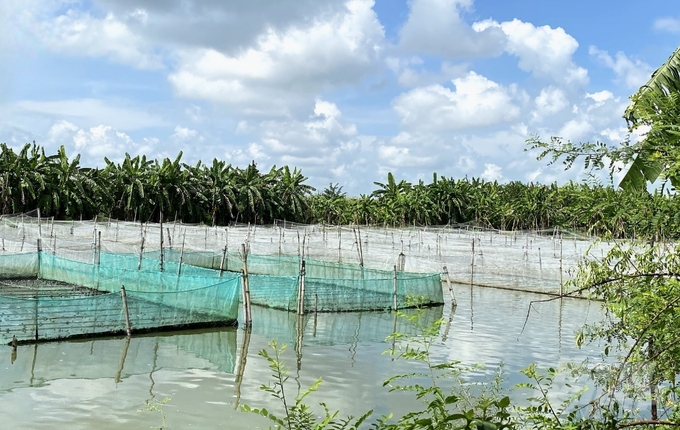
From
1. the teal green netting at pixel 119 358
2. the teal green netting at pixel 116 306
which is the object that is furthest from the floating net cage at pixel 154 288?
the teal green netting at pixel 119 358

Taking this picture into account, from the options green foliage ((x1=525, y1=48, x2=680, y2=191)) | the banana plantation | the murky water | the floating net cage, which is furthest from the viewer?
the banana plantation

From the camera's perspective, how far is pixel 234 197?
44.5 metres

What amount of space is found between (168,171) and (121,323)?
29.6 meters

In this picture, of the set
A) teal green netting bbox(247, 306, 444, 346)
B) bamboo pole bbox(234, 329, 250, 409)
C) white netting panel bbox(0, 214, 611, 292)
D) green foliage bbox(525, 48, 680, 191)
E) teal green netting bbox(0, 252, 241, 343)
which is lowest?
bamboo pole bbox(234, 329, 250, 409)

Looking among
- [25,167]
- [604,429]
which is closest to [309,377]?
[604,429]

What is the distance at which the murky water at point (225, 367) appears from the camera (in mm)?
8570

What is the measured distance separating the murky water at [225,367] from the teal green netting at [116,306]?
1.03ft

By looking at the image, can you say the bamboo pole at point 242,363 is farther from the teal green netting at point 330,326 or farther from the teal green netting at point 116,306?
the teal green netting at point 116,306

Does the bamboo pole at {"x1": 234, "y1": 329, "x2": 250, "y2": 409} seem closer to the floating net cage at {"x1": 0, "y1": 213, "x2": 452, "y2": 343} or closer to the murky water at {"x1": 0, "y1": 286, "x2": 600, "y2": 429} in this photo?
the murky water at {"x1": 0, "y1": 286, "x2": 600, "y2": 429}

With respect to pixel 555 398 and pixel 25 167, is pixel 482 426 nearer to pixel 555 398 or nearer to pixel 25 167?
pixel 555 398

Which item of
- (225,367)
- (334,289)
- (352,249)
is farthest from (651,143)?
(352,249)

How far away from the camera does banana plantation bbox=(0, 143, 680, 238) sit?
123ft

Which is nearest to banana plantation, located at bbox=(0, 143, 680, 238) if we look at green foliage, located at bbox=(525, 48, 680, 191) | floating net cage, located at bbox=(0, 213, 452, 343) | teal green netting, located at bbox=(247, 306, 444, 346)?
floating net cage, located at bbox=(0, 213, 452, 343)

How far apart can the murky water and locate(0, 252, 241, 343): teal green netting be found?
1.03ft
